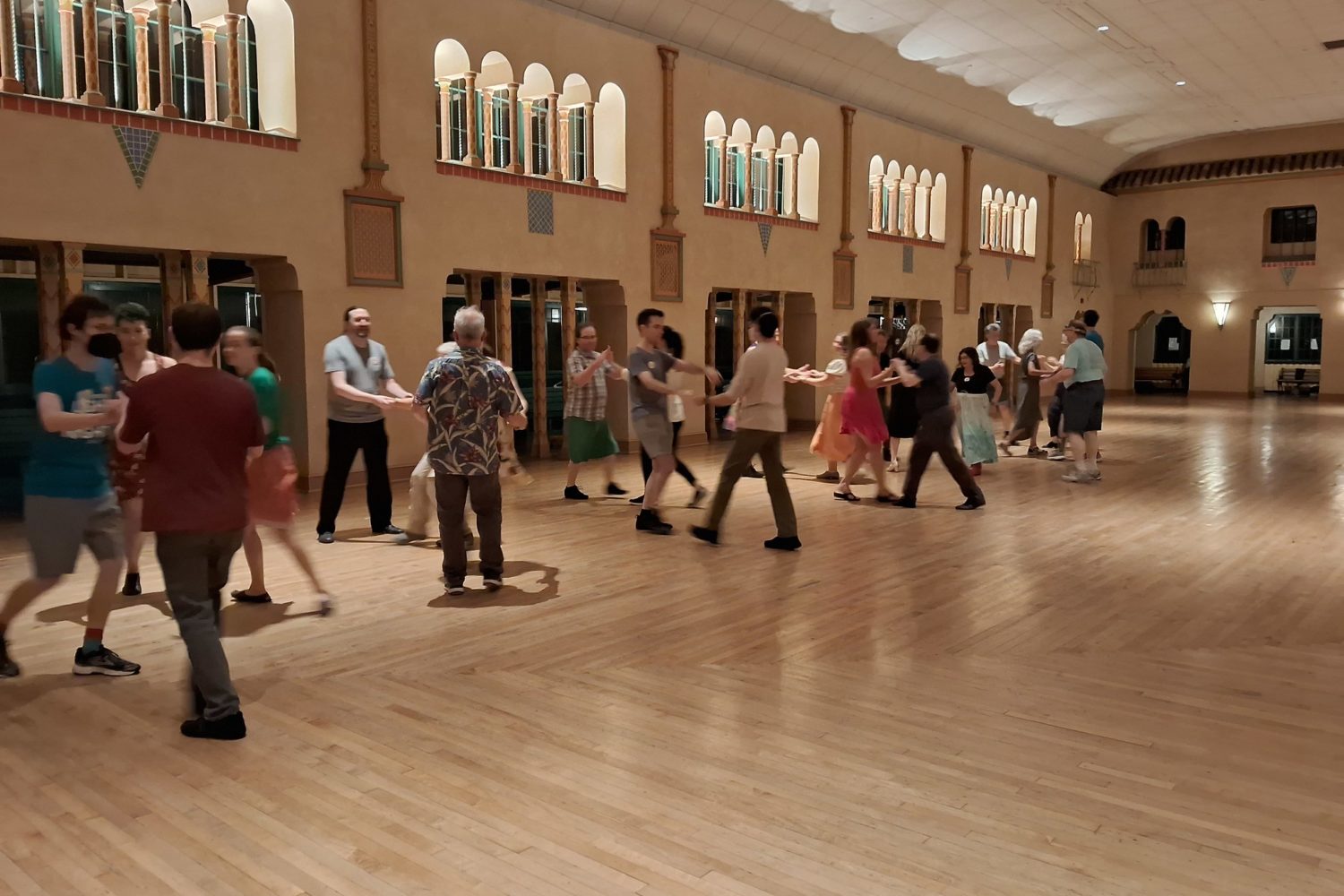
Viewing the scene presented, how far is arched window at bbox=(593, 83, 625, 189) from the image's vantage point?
12.3 meters

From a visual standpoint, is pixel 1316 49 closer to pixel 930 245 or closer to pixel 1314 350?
pixel 930 245

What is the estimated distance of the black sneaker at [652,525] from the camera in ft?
24.7

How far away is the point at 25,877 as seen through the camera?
8.87 ft

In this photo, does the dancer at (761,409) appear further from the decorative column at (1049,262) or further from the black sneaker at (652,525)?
the decorative column at (1049,262)

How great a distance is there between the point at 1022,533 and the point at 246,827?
5.85 meters

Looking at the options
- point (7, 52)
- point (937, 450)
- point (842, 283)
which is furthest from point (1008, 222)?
point (7, 52)

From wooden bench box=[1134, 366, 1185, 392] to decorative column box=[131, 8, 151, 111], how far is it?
84.1ft

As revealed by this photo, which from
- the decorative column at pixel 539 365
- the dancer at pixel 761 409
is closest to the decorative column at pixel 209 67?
the decorative column at pixel 539 365

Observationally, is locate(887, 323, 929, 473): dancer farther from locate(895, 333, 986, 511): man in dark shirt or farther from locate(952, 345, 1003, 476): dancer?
locate(895, 333, 986, 511): man in dark shirt

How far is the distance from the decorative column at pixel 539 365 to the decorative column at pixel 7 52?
544 centimetres

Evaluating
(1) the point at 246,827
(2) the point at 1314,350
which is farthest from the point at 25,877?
(2) the point at 1314,350

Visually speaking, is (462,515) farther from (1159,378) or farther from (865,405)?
(1159,378)

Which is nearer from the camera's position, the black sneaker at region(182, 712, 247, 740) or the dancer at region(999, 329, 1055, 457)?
the black sneaker at region(182, 712, 247, 740)

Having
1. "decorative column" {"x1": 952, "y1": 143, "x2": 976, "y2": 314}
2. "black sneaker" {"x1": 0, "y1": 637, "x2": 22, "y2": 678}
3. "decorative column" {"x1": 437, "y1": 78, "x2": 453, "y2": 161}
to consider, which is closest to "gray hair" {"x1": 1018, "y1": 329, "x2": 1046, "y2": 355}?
"decorative column" {"x1": 437, "y1": 78, "x2": 453, "y2": 161}
